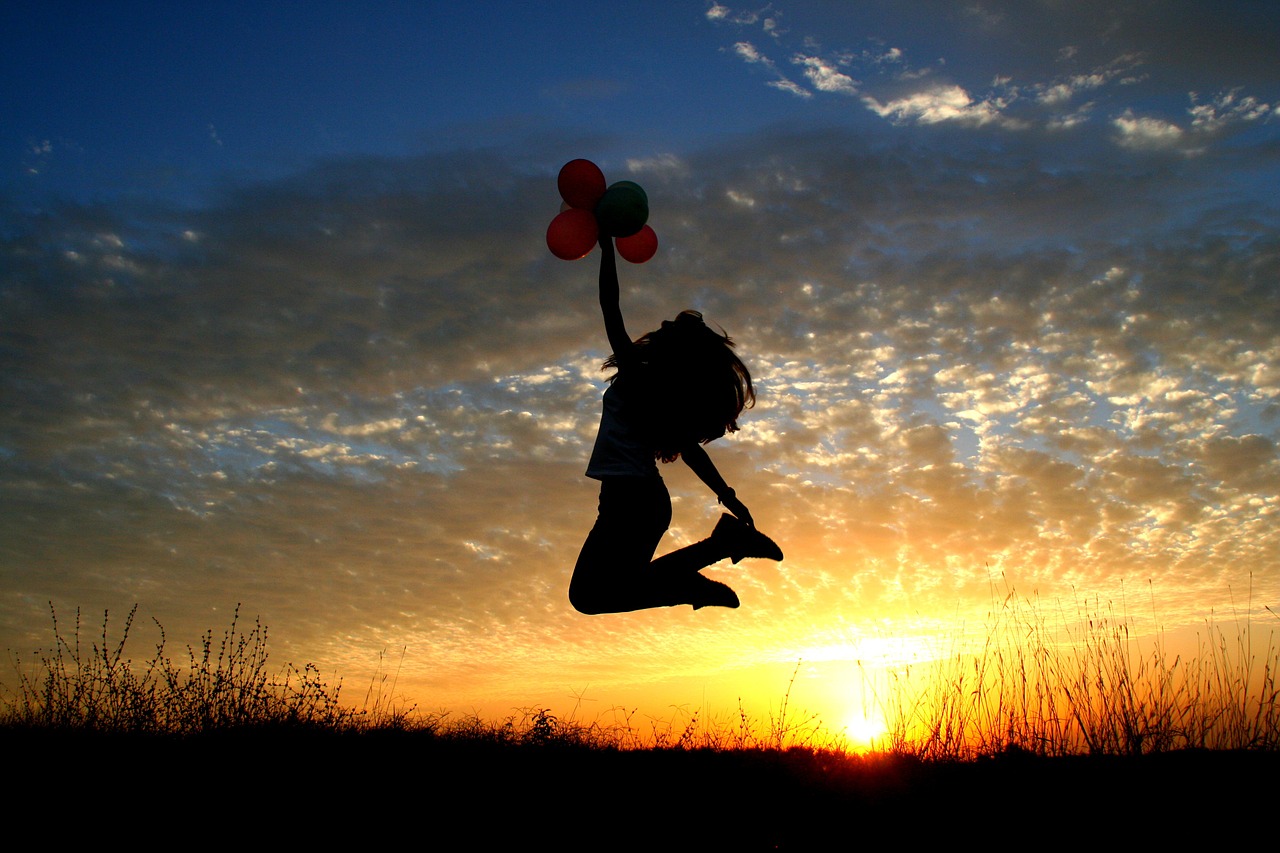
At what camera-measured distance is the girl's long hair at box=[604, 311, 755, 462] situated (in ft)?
13.9

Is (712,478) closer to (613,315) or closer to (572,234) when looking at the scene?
(613,315)

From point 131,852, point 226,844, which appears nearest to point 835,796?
point 226,844

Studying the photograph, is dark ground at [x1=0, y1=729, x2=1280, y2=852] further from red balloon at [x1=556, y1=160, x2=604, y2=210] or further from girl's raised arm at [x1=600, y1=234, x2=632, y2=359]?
red balloon at [x1=556, y1=160, x2=604, y2=210]

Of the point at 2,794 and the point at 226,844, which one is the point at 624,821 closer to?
the point at 226,844

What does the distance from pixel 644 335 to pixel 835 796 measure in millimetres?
2419

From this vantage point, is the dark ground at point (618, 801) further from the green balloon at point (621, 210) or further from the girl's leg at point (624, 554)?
the green balloon at point (621, 210)

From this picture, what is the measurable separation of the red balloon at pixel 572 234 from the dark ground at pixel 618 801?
2.79 meters

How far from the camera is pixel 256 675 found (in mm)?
6551

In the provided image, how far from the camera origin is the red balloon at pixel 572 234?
463 centimetres

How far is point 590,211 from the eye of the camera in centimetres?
480

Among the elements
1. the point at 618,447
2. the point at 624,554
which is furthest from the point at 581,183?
the point at 624,554

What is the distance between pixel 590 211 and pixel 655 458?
60.0 inches

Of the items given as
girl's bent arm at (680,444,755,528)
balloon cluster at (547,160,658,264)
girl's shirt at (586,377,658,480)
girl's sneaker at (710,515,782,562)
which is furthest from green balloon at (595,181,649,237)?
girl's sneaker at (710,515,782,562)

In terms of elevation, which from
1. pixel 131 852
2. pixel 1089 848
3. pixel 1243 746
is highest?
pixel 1243 746
